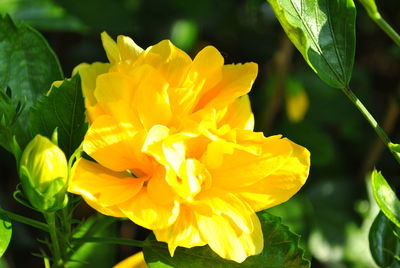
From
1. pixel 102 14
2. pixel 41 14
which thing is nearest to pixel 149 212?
pixel 41 14

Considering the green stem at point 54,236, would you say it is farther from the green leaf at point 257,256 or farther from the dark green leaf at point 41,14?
the dark green leaf at point 41,14

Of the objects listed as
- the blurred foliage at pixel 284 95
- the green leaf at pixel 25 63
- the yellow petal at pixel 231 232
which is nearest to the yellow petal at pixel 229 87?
the yellow petal at pixel 231 232

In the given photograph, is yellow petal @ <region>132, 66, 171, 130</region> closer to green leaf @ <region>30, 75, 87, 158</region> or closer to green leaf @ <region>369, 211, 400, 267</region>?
green leaf @ <region>30, 75, 87, 158</region>

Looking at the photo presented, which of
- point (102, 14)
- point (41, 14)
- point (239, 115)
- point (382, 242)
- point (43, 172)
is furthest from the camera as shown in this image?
point (102, 14)

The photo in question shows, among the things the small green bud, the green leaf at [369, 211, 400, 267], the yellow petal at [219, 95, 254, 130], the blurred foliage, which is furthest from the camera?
the blurred foliage

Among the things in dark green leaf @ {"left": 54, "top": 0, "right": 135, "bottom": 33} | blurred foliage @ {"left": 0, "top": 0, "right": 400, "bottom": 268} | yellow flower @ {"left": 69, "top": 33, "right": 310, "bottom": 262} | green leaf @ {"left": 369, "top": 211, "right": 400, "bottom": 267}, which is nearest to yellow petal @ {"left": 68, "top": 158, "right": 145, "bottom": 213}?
yellow flower @ {"left": 69, "top": 33, "right": 310, "bottom": 262}

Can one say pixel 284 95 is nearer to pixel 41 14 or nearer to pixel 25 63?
pixel 41 14

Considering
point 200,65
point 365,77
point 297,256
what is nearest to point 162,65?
point 200,65
